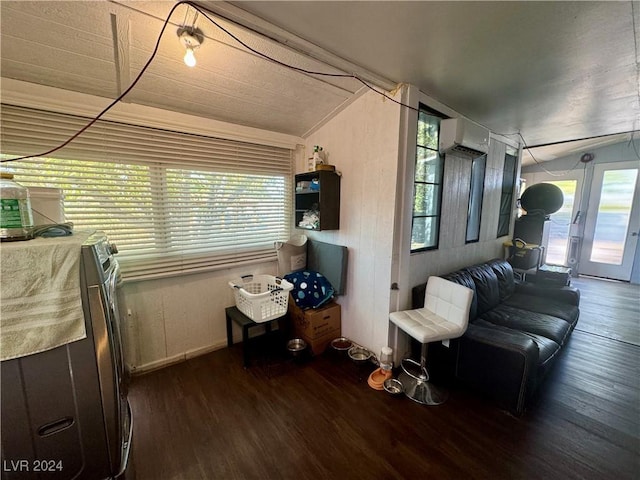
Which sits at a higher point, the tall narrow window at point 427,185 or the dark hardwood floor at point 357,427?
the tall narrow window at point 427,185

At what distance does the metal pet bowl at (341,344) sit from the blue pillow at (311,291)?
1.38 ft

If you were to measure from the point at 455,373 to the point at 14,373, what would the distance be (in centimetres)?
253

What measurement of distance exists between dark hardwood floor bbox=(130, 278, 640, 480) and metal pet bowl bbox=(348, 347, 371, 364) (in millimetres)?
84

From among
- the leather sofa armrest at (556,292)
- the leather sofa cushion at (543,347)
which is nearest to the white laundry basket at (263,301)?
the leather sofa cushion at (543,347)

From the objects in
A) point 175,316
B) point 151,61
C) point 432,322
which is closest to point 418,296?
point 432,322

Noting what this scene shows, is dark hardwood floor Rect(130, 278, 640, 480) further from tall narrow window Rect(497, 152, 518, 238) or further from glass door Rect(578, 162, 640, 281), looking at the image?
glass door Rect(578, 162, 640, 281)

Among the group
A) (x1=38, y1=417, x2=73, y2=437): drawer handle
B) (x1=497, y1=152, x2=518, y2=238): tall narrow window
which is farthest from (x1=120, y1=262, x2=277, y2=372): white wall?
(x1=497, y1=152, x2=518, y2=238): tall narrow window

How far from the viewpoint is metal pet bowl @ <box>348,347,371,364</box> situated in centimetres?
226

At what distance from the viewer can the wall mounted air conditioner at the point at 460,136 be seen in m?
2.18

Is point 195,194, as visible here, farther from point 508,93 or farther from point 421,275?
point 508,93

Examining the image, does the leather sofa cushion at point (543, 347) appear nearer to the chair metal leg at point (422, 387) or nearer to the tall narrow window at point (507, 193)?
the chair metal leg at point (422, 387)

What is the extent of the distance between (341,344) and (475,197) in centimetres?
232

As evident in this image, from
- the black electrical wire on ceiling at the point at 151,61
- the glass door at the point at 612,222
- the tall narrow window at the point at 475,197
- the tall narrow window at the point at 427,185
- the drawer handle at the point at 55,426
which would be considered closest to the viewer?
the drawer handle at the point at 55,426

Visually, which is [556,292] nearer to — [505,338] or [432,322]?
[505,338]
